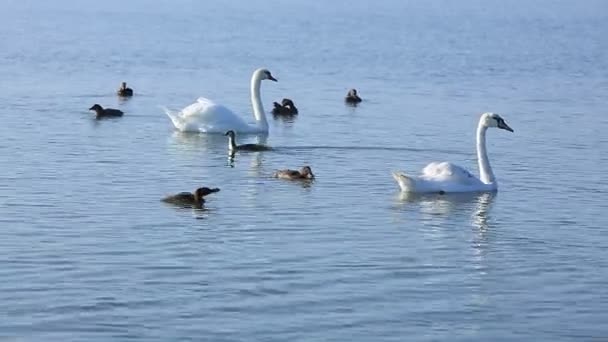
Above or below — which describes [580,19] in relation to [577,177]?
above

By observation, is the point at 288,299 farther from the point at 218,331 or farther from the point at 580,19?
the point at 580,19

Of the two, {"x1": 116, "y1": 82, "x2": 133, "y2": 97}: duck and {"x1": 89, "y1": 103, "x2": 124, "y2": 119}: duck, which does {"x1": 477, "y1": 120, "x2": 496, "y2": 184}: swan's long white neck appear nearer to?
{"x1": 89, "y1": 103, "x2": 124, "y2": 119}: duck

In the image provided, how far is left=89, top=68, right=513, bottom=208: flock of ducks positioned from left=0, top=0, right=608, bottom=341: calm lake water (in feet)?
0.67

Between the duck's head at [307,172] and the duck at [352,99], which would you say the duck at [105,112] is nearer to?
the duck at [352,99]

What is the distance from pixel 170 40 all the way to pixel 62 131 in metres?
31.9

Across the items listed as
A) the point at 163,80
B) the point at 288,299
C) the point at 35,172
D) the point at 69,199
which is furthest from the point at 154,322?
the point at 163,80

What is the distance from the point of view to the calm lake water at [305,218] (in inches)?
448

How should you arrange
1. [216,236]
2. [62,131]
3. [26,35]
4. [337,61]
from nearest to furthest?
1. [216,236]
2. [62,131]
3. [337,61]
4. [26,35]

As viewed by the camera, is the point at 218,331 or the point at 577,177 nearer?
the point at 218,331

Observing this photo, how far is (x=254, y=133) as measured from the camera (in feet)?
78.0

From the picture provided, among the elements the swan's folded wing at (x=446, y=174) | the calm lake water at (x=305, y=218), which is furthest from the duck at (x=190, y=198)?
the swan's folded wing at (x=446, y=174)

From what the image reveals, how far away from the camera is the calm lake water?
11.4 metres

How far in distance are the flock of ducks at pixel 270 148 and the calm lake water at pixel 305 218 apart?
0.20 meters

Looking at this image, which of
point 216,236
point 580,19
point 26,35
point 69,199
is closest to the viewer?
point 216,236
